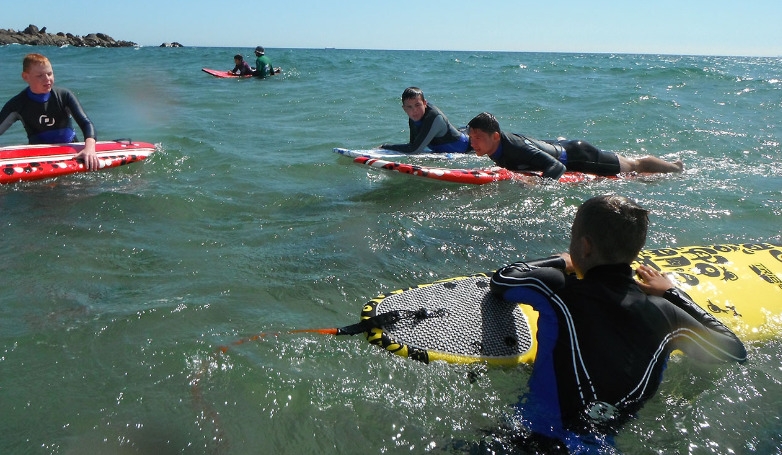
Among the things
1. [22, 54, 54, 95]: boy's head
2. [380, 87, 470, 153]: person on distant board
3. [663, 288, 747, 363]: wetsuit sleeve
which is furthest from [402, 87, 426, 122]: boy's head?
[663, 288, 747, 363]: wetsuit sleeve

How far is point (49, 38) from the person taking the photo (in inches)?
2174

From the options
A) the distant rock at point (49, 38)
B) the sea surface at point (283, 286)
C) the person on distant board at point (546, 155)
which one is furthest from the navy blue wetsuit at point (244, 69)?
the distant rock at point (49, 38)

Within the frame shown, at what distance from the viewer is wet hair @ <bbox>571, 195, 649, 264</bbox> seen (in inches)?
96.7

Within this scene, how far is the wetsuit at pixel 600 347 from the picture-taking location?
251 centimetres

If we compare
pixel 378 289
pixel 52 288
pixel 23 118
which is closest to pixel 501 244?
pixel 378 289

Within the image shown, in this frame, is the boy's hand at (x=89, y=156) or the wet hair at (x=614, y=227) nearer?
the wet hair at (x=614, y=227)

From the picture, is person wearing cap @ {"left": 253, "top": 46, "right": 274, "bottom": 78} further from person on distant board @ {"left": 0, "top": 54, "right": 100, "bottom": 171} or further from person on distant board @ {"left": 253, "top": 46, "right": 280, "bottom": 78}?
person on distant board @ {"left": 0, "top": 54, "right": 100, "bottom": 171}

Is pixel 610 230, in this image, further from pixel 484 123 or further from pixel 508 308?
pixel 484 123

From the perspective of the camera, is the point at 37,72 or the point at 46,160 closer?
the point at 37,72

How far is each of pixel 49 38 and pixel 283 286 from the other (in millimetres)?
61654

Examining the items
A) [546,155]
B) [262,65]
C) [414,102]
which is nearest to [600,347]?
[546,155]

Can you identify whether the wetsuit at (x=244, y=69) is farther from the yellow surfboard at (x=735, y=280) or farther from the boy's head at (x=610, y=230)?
the boy's head at (x=610, y=230)

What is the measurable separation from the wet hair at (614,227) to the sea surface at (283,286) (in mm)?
979

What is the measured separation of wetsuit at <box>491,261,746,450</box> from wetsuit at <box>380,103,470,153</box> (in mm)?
5335
